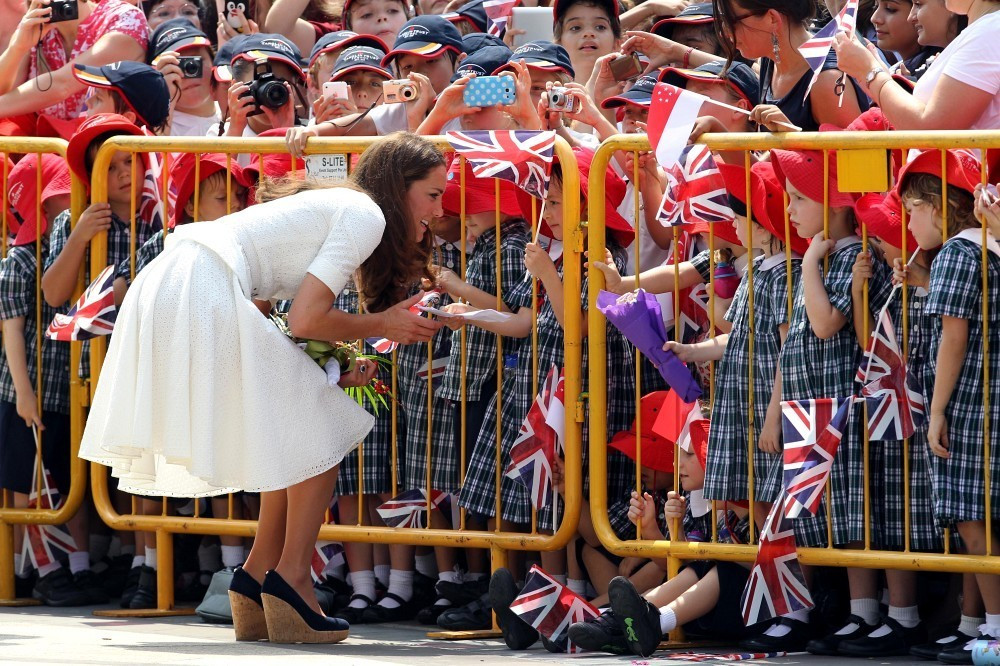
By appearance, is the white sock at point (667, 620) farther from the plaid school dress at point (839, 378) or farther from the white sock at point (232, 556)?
the white sock at point (232, 556)

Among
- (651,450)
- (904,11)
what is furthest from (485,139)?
(904,11)

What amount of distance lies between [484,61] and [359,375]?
1967mm

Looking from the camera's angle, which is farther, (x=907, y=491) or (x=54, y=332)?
(x=54, y=332)

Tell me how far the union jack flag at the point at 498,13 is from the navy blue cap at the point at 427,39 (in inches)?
34.4

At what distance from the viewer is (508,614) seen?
5.32 metres

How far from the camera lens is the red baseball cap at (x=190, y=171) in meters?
6.32

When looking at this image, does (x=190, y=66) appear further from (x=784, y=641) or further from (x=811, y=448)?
(x=784, y=641)

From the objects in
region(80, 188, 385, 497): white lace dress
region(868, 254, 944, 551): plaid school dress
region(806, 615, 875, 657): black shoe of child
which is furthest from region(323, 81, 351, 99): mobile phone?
region(806, 615, 875, 657): black shoe of child

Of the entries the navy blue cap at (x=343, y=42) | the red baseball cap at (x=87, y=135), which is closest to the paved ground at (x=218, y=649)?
the red baseball cap at (x=87, y=135)

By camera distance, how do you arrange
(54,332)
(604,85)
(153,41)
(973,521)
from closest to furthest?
(973,521) < (54,332) < (604,85) < (153,41)

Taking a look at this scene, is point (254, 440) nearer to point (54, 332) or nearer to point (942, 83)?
point (54, 332)

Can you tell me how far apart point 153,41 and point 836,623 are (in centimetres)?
467

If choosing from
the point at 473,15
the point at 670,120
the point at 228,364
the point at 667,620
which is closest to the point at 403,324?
the point at 228,364

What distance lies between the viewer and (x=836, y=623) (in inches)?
213
